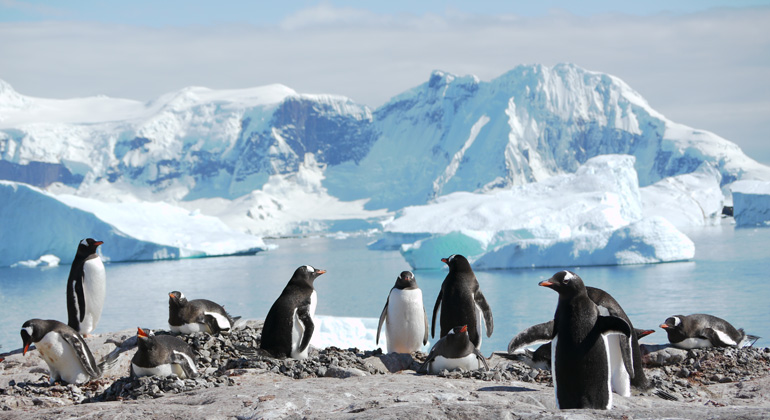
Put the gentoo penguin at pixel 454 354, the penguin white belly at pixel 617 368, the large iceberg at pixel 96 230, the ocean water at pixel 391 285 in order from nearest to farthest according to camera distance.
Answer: the penguin white belly at pixel 617 368 < the gentoo penguin at pixel 454 354 < the ocean water at pixel 391 285 < the large iceberg at pixel 96 230

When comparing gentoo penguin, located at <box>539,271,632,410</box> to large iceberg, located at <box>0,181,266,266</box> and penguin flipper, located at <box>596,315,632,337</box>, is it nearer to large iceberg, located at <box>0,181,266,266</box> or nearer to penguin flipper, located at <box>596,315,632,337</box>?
penguin flipper, located at <box>596,315,632,337</box>

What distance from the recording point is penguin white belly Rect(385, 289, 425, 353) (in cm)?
707

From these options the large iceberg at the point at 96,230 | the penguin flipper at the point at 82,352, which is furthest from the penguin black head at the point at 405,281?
the large iceberg at the point at 96,230

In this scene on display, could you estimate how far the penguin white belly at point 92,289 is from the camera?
842 cm

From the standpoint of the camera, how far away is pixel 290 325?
6371mm

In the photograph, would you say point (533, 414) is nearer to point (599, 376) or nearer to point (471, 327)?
point (599, 376)

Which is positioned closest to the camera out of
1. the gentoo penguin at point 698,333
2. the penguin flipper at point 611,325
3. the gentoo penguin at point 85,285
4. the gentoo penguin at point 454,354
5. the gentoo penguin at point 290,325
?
the penguin flipper at point 611,325

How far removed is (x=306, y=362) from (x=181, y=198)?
5723 inches

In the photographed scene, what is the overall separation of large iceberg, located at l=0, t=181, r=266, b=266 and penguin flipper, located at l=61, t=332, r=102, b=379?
36.0 meters

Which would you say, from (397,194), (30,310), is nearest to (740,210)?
(30,310)

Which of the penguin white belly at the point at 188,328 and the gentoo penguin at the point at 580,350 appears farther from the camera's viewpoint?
the penguin white belly at the point at 188,328

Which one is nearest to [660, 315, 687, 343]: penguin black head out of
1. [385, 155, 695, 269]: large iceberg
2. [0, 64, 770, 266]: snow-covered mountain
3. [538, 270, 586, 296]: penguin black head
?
[538, 270, 586, 296]: penguin black head

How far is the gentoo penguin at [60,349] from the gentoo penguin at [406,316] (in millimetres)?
2565

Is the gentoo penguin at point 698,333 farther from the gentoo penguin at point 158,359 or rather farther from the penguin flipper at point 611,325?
the gentoo penguin at point 158,359
